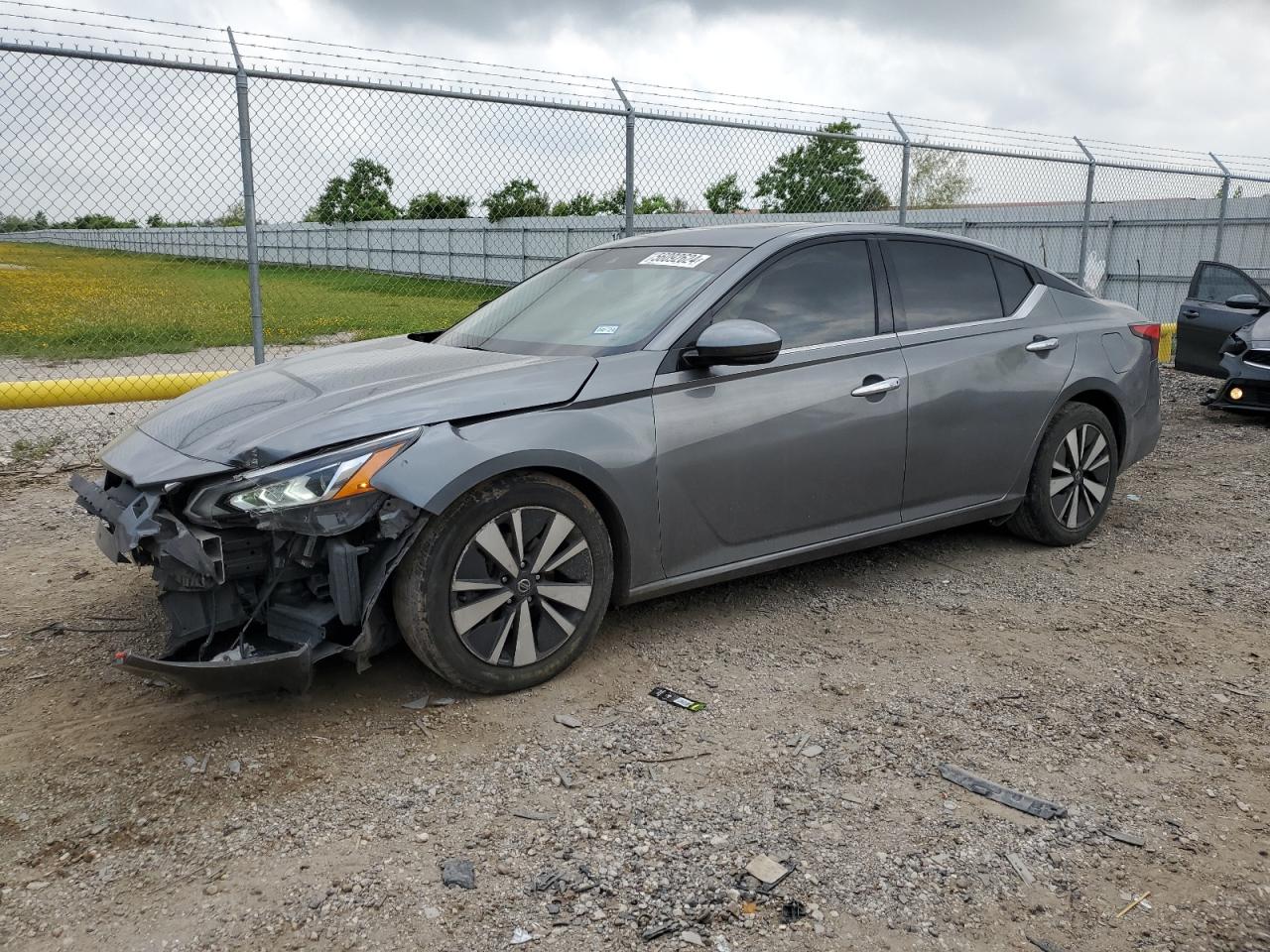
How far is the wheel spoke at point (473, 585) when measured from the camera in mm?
3418

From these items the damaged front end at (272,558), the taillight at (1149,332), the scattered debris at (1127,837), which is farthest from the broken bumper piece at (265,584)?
the taillight at (1149,332)

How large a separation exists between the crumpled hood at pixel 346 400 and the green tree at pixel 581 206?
7.06m

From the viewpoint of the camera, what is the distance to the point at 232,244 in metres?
8.07

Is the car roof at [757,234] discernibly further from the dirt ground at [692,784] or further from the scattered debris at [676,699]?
the scattered debris at [676,699]

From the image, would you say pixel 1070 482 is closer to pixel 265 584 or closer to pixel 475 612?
pixel 475 612

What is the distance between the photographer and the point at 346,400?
3.56m

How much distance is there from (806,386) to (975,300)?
128 centimetres

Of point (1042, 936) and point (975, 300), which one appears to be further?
point (975, 300)

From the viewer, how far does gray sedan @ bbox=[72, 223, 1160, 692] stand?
3.25 metres

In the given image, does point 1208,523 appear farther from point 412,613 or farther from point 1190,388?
point 1190,388

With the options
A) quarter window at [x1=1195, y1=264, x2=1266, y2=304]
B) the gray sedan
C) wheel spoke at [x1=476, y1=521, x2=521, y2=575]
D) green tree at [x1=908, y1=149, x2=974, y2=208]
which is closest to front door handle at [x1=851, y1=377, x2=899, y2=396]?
the gray sedan

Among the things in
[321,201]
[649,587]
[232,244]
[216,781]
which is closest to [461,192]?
[321,201]

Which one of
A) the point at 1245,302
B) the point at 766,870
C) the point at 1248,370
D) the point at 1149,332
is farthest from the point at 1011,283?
the point at 1245,302

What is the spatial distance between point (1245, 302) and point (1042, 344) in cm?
587
